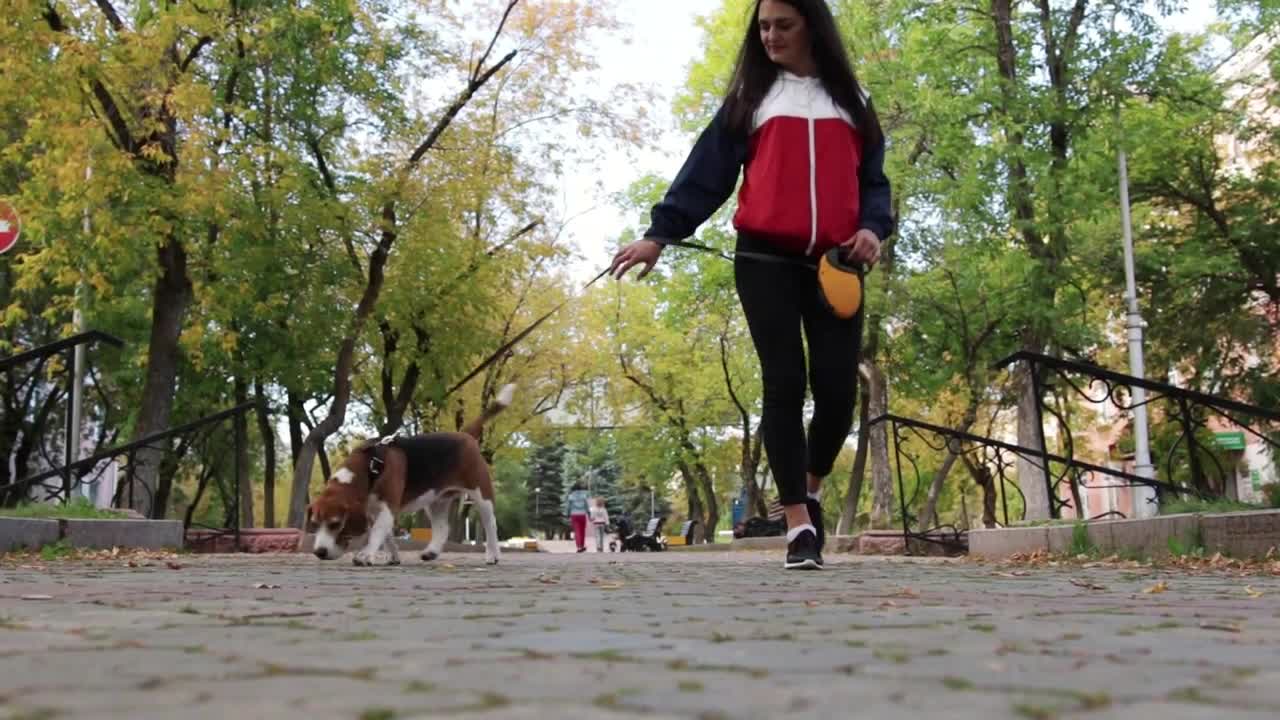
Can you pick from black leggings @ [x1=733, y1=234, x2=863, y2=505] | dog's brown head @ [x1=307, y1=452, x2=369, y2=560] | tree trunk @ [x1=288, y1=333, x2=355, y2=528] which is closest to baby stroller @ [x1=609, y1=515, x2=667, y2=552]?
tree trunk @ [x1=288, y1=333, x2=355, y2=528]

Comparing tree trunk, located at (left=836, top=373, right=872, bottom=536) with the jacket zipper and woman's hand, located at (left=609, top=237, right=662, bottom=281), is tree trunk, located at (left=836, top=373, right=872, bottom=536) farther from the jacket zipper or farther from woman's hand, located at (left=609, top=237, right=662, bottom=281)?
woman's hand, located at (left=609, top=237, right=662, bottom=281)

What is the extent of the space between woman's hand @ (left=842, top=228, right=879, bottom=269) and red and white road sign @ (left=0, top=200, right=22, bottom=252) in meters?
8.36

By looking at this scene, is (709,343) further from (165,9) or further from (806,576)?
(806,576)

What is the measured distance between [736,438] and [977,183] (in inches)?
1078

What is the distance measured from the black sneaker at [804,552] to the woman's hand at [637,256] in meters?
1.48

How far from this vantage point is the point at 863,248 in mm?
5996

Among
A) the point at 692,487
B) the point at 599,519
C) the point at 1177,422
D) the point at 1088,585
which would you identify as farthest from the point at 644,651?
the point at 692,487

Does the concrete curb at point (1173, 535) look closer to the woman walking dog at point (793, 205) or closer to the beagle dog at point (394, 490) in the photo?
the woman walking dog at point (793, 205)

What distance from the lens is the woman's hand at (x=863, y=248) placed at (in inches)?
236

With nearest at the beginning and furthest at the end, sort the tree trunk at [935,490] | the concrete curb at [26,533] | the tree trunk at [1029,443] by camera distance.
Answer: the concrete curb at [26,533] → the tree trunk at [1029,443] → the tree trunk at [935,490]

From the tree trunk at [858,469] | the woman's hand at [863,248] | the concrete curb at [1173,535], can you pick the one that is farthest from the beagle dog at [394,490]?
the tree trunk at [858,469]

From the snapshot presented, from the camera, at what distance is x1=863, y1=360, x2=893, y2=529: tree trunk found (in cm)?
2505

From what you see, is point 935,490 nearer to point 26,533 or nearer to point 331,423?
point 331,423

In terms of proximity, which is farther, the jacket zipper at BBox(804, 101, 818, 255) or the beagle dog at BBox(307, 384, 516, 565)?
the beagle dog at BBox(307, 384, 516, 565)
